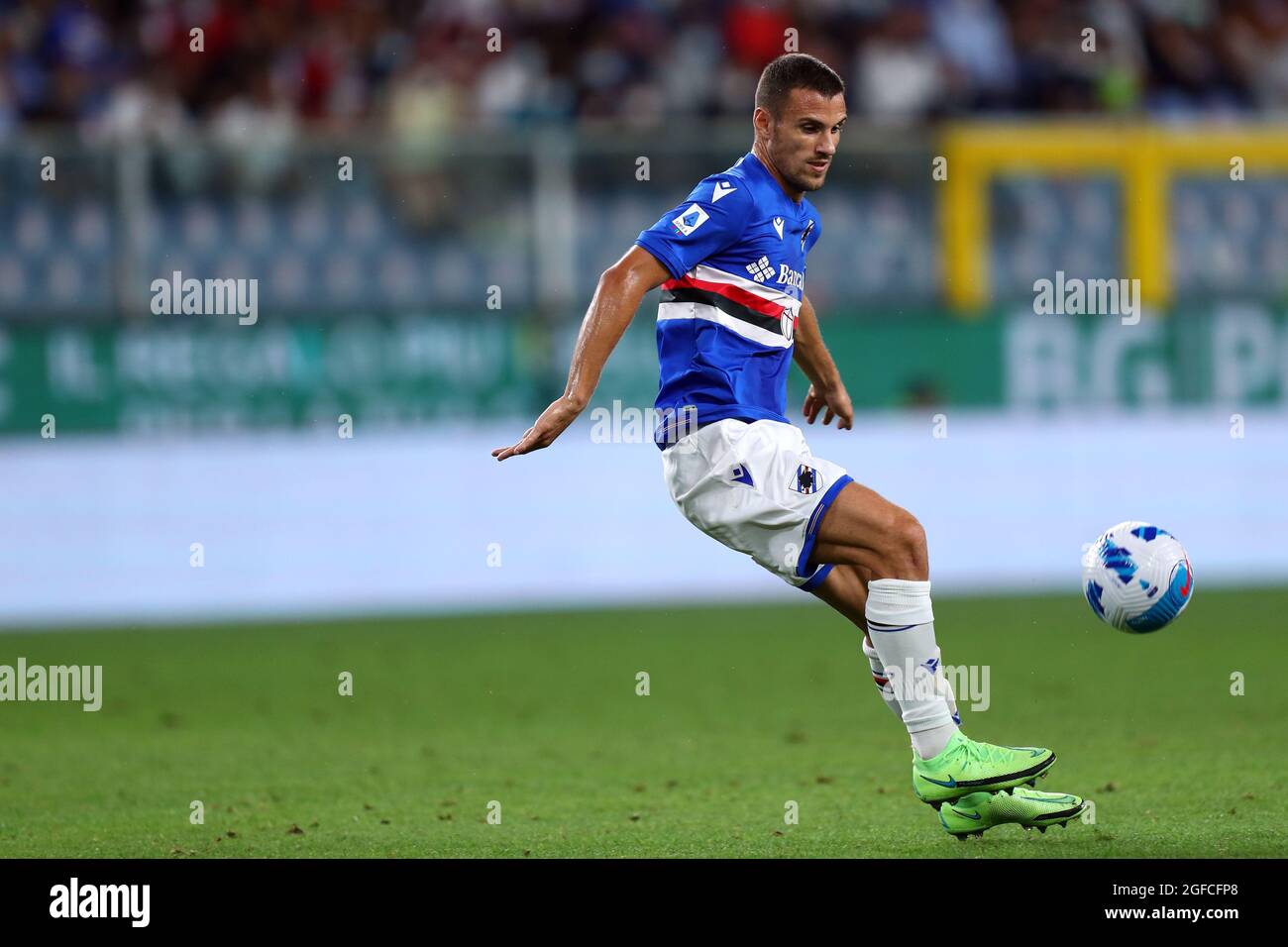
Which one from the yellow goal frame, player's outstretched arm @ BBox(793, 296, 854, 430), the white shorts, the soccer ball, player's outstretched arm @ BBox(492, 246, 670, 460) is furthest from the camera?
the yellow goal frame

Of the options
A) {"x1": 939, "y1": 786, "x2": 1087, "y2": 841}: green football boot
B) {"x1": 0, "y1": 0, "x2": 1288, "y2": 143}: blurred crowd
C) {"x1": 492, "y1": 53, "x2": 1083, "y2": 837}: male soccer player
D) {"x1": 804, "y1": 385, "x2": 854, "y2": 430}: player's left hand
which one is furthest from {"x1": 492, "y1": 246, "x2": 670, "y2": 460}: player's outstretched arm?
{"x1": 0, "y1": 0, "x2": 1288, "y2": 143}: blurred crowd

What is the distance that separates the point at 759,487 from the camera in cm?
645

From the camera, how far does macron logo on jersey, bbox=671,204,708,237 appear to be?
645 centimetres

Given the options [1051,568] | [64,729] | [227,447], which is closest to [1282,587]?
[1051,568]

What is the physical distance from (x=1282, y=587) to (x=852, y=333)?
3.96m

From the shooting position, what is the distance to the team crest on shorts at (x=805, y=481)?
6426 millimetres

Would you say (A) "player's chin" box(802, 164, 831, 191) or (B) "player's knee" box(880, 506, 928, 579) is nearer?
(B) "player's knee" box(880, 506, 928, 579)

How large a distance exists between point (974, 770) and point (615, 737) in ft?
10.7

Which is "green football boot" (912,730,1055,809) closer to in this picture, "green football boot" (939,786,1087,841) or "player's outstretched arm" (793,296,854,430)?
"green football boot" (939,786,1087,841)

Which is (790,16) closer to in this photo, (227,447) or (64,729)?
(227,447)

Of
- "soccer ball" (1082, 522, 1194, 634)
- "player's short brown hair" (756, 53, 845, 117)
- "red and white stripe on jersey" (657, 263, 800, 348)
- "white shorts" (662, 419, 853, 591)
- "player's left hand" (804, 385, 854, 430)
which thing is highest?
"player's short brown hair" (756, 53, 845, 117)

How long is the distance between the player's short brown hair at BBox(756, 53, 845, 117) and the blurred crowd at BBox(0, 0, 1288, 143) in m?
9.39

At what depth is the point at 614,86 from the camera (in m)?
17.1
